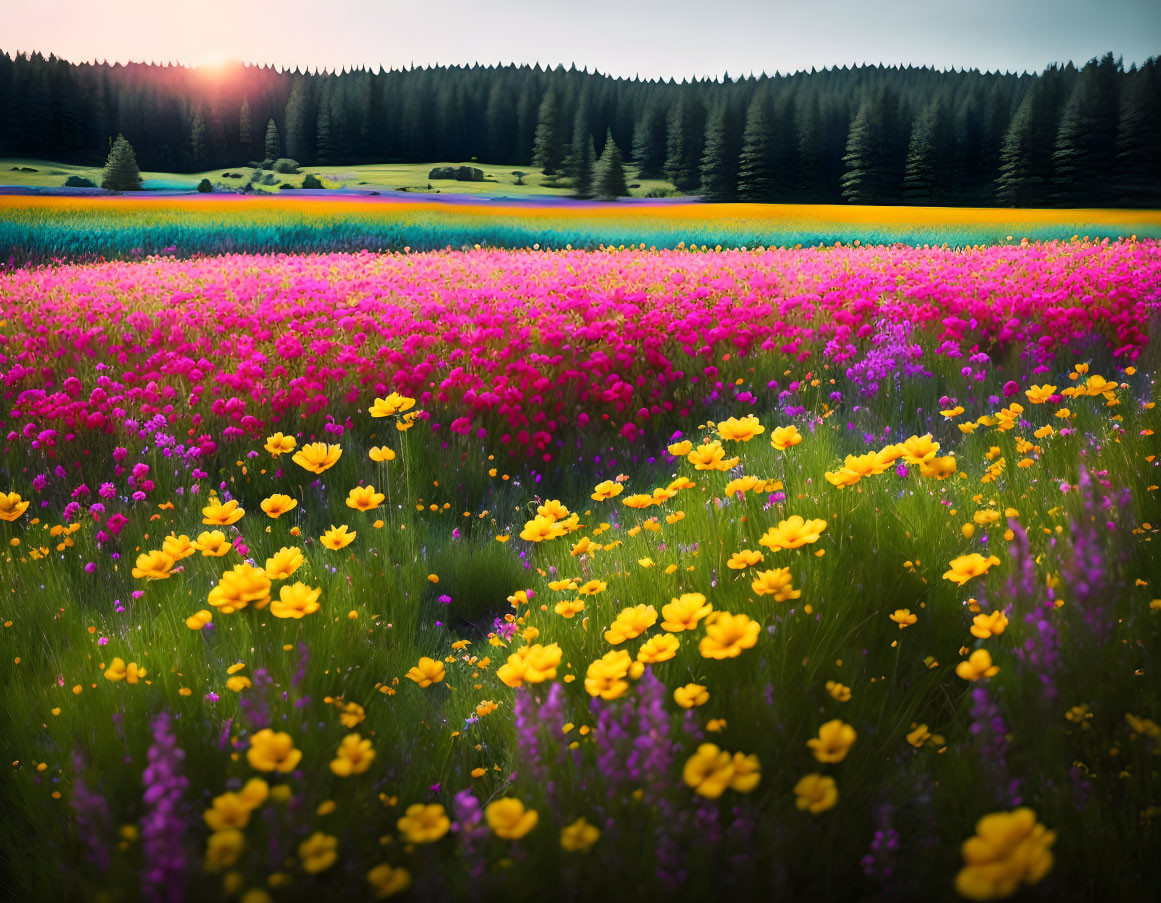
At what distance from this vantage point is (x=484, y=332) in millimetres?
5246

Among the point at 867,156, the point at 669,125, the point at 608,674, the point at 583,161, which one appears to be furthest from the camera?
the point at 669,125

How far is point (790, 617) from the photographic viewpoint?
1.76 meters

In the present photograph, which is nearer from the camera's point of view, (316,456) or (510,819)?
(510,819)

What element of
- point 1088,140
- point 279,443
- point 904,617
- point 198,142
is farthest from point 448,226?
point 904,617

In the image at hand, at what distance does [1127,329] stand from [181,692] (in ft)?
23.1

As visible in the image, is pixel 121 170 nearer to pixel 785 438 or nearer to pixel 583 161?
pixel 785 438

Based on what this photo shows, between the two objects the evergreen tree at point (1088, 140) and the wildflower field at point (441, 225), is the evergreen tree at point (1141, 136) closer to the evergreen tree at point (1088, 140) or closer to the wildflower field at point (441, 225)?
the evergreen tree at point (1088, 140)

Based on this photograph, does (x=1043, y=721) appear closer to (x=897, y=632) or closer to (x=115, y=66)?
(x=897, y=632)

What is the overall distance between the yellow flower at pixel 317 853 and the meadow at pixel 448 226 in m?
10.7

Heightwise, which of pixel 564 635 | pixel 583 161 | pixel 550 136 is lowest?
pixel 564 635

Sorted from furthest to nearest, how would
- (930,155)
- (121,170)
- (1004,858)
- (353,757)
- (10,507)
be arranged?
(930,155)
(121,170)
(10,507)
(353,757)
(1004,858)

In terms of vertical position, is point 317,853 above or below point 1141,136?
below

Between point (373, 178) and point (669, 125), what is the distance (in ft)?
87.6

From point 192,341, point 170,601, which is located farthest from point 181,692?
point 192,341
